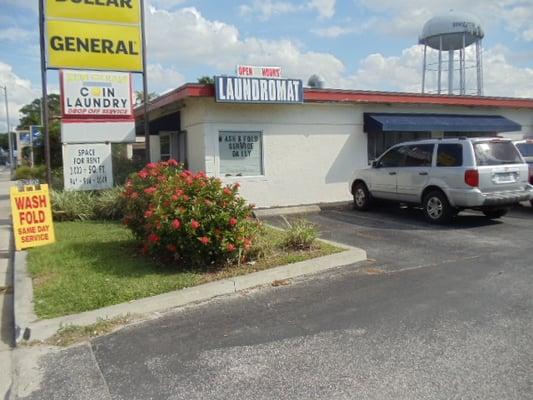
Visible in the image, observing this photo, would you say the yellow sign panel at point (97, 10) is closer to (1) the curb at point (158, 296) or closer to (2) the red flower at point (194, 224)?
(1) the curb at point (158, 296)

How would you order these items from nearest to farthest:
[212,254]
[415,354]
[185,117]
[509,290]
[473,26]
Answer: [415,354], [509,290], [212,254], [185,117], [473,26]

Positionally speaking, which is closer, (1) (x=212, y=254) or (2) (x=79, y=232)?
(1) (x=212, y=254)

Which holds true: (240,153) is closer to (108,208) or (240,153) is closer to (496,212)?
(108,208)

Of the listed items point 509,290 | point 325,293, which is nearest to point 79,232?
point 325,293

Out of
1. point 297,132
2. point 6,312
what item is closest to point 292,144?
point 297,132

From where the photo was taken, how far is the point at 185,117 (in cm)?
1368

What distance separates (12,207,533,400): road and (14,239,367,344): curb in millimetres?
213

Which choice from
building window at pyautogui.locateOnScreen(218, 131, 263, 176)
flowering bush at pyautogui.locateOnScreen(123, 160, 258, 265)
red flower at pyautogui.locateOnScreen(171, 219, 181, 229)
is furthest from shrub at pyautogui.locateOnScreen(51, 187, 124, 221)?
red flower at pyautogui.locateOnScreen(171, 219, 181, 229)

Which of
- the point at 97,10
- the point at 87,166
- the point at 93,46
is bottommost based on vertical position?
the point at 87,166

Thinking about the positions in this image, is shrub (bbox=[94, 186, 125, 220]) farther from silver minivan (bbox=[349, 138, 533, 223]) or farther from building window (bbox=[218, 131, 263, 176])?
silver minivan (bbox=[349, 138, 533, 223])

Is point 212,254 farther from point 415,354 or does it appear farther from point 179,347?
point 415,354

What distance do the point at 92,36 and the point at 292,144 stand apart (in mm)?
5626

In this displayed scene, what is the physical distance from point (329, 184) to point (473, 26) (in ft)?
88.5

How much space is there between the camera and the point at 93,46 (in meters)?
12.3
